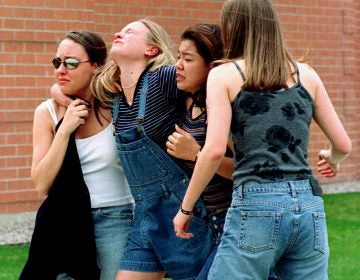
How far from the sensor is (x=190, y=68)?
4.09m

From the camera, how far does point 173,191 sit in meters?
4.20

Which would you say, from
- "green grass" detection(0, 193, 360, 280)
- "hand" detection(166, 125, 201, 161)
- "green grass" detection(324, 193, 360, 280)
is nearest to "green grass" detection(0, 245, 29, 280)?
"green grass" detection(0, 193, 360, 280)

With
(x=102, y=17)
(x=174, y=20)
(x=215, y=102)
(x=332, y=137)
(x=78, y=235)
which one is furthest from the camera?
(x=174, y=20)

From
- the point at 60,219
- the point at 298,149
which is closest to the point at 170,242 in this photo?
the point at 60,219

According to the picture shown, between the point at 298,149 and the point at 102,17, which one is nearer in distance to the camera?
the point at 298,149

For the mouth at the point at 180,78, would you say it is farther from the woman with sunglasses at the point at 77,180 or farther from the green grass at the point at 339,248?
the green grass at the point at 339,248

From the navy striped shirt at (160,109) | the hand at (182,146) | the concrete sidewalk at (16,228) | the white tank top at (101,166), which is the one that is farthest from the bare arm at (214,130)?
the concrete sidewalk at (16,228)

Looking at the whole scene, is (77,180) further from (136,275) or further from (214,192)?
(214,192)

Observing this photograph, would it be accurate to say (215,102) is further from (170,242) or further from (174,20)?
(174,20)

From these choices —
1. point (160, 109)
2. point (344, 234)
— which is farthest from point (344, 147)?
point (344, 234)

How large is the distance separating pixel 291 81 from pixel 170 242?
94cm

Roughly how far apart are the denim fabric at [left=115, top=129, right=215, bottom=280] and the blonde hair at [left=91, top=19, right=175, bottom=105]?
→ 25 cm

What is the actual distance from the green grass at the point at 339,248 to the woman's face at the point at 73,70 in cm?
277

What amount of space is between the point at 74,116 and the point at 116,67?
318 millimetres
